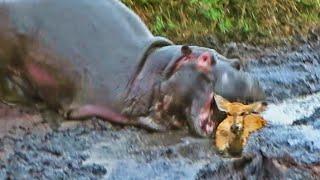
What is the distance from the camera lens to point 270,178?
3426 mm

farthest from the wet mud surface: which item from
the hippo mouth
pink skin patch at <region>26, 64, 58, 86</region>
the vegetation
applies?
the vegetation

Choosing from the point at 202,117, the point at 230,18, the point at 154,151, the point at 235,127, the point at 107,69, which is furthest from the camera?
the point at 230,18

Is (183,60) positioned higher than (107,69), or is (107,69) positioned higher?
(183,60)

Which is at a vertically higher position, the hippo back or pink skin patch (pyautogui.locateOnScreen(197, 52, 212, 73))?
pink skin patch (pyautogui.locateOnScreen(197, 52, 212, 73))

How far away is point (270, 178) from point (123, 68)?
105 centimetres

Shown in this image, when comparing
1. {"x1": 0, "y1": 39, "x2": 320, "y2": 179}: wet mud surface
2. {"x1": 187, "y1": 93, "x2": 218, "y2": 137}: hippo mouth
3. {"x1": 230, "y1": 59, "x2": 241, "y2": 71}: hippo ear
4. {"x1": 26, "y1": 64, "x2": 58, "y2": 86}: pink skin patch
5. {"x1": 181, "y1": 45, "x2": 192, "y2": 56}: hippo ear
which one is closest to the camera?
{"x1": 0, "y1": 39, "x2": 320, "y2": 179}: wet mud surface

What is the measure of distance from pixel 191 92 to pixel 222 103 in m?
0.18

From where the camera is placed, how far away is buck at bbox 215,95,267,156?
361 centimetres

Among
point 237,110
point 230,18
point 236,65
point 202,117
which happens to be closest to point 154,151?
point 202,117

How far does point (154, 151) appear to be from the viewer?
387cm

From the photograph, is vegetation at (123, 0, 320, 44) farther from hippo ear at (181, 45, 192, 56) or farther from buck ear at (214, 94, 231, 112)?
buck ear at (214, 94, 231, 112)

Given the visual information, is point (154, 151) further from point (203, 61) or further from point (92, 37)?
point (92, 37)

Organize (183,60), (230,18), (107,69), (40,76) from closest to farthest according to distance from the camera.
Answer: (183,60) < (107,69) < (40,76) < (230,18)

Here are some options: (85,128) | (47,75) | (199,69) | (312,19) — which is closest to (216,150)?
(199,69)
